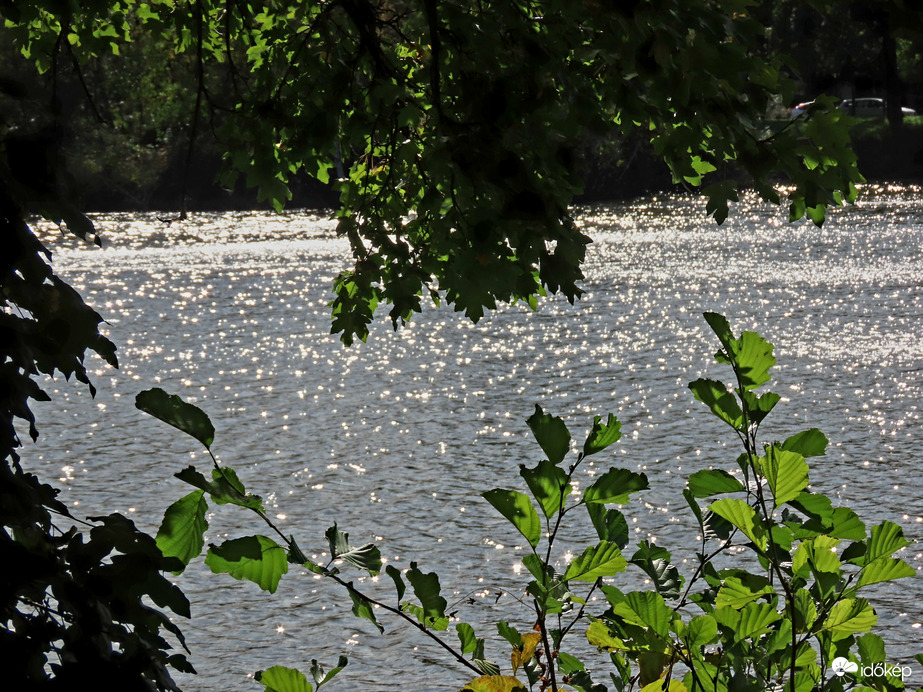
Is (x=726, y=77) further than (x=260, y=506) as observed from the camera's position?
Yes

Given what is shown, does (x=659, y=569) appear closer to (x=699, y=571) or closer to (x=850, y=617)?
(x=699, y=571)

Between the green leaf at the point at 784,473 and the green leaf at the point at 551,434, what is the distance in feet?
1.17

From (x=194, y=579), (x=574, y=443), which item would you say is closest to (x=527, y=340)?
(x=574, y=443)

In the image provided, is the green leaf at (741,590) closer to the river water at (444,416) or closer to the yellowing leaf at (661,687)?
the yellowing leaf at (661,687)

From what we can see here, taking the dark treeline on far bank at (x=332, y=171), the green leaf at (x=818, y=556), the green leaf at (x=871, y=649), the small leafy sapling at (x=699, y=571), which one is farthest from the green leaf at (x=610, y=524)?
the dark treeline on far bank at (x=332, y=171)

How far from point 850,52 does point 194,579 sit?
63.3m

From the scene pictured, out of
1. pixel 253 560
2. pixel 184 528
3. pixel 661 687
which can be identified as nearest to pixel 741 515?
pixel 661 687

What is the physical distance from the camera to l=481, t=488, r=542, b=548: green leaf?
2.20 meters

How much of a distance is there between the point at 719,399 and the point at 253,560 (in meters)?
0.93

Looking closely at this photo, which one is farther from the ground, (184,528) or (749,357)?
(749,357)

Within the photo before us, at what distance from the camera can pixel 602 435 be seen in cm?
225

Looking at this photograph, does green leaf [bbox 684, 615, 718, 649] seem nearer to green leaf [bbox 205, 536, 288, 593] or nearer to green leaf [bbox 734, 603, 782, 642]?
green leaf [bbox 734, 603, 782, 642]

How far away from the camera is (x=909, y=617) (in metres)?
7.52

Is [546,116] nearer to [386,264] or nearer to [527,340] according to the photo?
[386,264]
